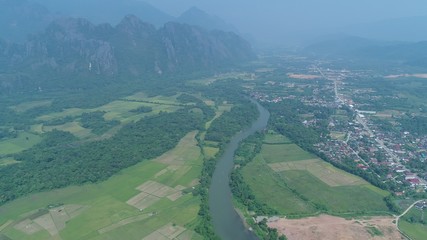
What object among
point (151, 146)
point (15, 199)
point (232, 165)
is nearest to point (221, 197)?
point (232, 165)

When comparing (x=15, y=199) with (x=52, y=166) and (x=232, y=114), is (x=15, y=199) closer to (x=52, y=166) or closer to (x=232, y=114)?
(x=52, y=166)

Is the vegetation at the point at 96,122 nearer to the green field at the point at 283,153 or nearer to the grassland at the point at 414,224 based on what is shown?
the green field at the point at 283,153

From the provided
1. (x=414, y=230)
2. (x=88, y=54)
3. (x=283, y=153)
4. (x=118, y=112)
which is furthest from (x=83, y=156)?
(x=88, y=54)

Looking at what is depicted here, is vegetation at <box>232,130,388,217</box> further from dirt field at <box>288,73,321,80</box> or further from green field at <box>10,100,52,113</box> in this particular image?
dirt field at <box>288,73,321,80</box>

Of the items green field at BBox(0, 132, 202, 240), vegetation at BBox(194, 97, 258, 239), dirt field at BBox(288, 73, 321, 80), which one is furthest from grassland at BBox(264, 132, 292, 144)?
dirt field at BBox(288, 73, 321, 80)

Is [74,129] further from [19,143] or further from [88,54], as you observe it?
[88,54]

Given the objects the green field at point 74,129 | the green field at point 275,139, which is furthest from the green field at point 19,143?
the green field at point 275,139

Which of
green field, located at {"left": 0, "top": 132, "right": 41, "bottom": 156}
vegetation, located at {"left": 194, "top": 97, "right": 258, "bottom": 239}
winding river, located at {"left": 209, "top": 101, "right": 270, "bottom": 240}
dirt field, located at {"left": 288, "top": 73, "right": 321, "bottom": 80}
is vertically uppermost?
green field, located at {"left": 0, "top": 132, "right": 41, "bottom": 156}
